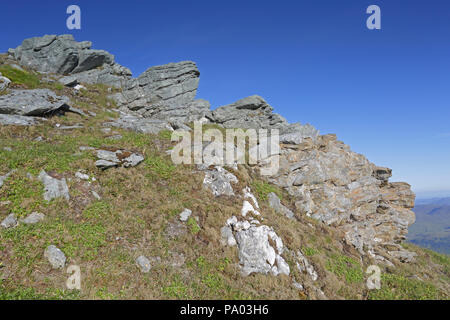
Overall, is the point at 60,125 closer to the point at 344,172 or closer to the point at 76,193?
the point at 76,193

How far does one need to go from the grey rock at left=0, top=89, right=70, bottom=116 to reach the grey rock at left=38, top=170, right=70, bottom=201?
1251 centimetres

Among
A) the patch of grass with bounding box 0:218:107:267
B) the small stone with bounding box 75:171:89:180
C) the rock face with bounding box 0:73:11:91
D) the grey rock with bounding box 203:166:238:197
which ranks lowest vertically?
the patch of grass with bounding box 0:218:107:267

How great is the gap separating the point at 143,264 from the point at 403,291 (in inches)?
552

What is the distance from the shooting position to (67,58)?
3788 centimetres

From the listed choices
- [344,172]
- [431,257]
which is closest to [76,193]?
[344,172]

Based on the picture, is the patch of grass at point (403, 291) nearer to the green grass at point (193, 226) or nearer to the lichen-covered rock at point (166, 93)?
the green grass at point (193, 226)

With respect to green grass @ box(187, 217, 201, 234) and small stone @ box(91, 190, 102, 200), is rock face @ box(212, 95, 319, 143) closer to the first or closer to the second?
green grass @ box(187, 217, 201, 234)

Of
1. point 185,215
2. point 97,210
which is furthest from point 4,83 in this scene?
point 185,215

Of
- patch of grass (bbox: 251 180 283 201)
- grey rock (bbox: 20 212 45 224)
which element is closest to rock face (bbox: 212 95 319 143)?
patch of grass (bbox: 251 180 283 201)

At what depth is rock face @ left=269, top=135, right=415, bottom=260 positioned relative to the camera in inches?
748

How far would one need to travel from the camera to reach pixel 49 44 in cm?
3903

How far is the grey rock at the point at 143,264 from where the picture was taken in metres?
9.22

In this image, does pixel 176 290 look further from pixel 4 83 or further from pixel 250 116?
pixel 4 83

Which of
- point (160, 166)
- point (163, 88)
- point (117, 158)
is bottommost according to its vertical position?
point (160, 166)
